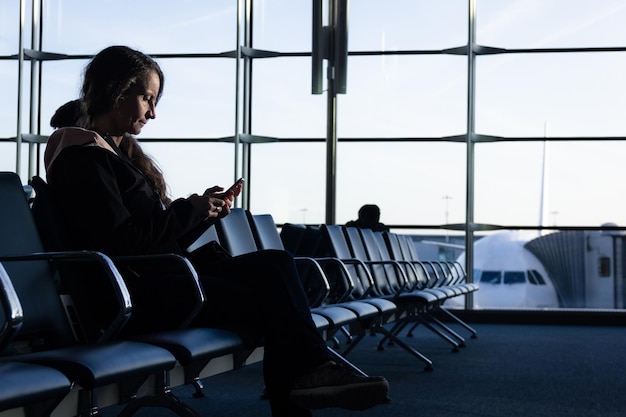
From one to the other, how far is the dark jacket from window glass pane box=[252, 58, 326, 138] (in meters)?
7.28

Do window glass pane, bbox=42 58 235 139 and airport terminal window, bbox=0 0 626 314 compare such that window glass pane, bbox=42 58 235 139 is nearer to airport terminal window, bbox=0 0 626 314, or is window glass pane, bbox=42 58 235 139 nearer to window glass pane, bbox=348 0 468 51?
airport terminal window, bbox=0 0 626 314

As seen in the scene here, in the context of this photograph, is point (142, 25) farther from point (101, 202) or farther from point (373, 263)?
point (101, 202)

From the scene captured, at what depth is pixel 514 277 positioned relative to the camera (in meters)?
11.7

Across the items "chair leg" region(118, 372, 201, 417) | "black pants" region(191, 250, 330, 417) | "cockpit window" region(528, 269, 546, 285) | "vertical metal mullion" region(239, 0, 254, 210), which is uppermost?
"vertical metal mullion" region(239, 0, 254, 210)

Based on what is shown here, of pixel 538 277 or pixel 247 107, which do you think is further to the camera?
pixel 538 277

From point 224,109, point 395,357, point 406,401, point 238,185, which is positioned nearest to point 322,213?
point 224,109

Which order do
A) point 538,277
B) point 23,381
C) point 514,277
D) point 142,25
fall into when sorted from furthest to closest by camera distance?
point 538,277 < point 514,277 < point 142,25 < point 23,381

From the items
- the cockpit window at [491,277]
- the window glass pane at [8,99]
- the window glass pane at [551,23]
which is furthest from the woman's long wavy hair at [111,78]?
the window glass pane at [8,99]

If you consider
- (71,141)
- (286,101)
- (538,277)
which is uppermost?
(286,101)

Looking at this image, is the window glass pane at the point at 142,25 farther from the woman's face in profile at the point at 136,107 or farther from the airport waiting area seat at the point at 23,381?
the airport waiting area seat at the point at 23,381

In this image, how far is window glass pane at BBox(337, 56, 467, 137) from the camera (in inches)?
383

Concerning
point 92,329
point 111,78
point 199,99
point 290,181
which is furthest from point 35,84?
point 92,329

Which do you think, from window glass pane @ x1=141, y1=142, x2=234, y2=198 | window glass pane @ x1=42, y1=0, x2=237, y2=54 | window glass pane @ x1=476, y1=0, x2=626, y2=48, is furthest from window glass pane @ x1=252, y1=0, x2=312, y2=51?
window glass pane @ x1=476, y1=0, x2=626, y2=48

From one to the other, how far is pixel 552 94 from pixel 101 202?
813 cm
